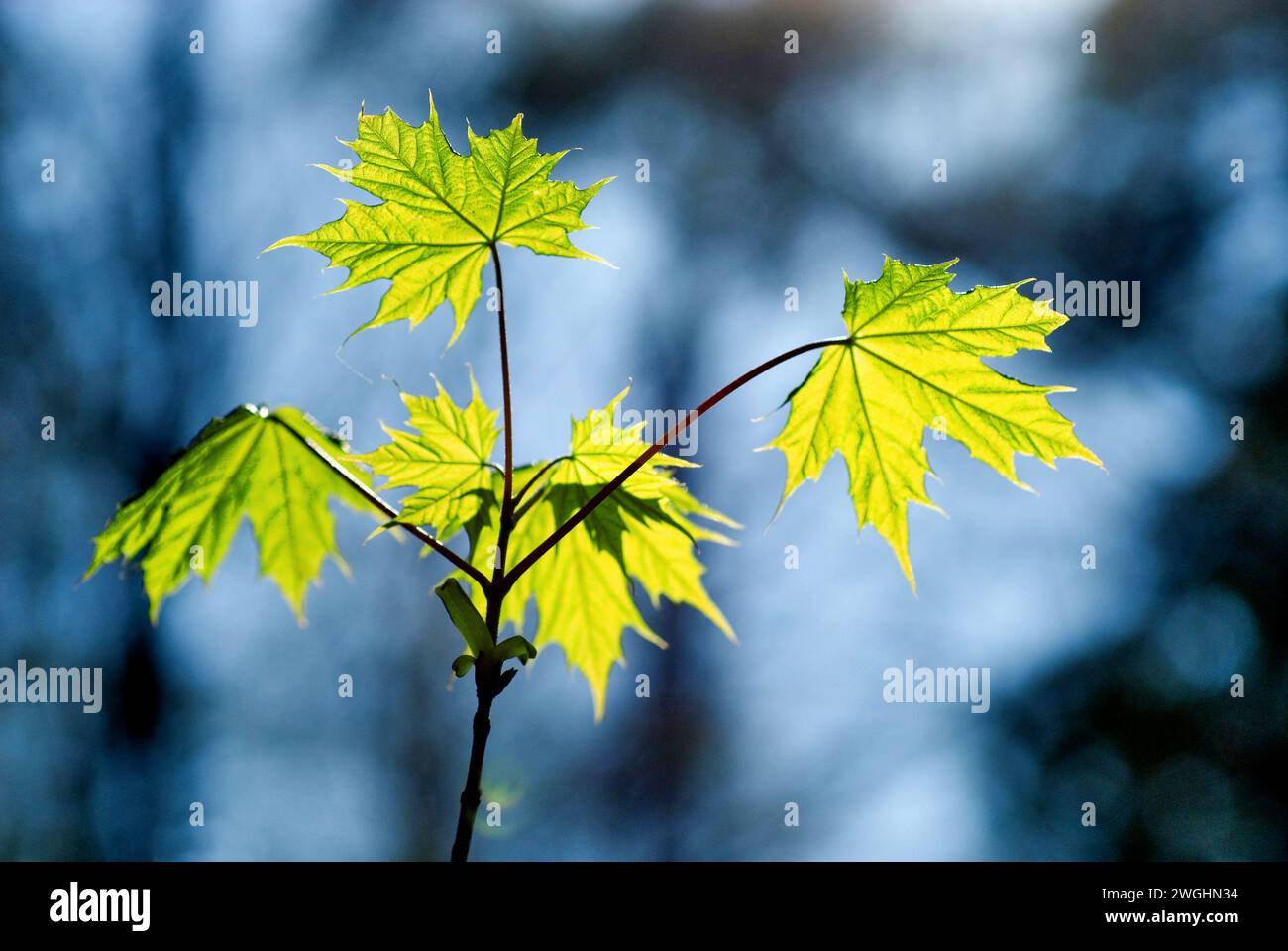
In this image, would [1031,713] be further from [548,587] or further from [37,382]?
[37,382]

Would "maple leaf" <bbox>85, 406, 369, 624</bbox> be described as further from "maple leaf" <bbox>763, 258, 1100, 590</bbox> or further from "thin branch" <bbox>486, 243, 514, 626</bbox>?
"maple leaf" <bbox>763, 258, 1100, 590</bbox>

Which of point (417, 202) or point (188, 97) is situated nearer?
point (417, 202)

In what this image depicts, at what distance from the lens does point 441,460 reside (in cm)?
77

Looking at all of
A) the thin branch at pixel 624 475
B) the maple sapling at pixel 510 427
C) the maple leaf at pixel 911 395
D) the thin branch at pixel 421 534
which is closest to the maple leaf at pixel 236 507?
the maple sapling at pixel 510 427

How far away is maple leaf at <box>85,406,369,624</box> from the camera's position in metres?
0.81

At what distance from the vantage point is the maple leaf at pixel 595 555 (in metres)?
0.77

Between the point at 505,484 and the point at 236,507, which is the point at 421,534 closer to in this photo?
the point at 505,484

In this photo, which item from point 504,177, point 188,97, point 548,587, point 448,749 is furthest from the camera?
point 448,749

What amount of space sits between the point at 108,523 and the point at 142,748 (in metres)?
4.08

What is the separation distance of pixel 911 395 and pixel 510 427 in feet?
1.36

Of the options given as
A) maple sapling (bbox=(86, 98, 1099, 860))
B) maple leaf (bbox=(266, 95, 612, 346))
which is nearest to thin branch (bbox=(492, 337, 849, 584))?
maple sapling (bbox=(86, 98, 1099, 860))

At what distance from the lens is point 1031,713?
4246mm

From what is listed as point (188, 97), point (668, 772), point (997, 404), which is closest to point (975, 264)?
point (668, 772)

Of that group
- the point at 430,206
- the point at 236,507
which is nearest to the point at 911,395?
the point at 430,206
